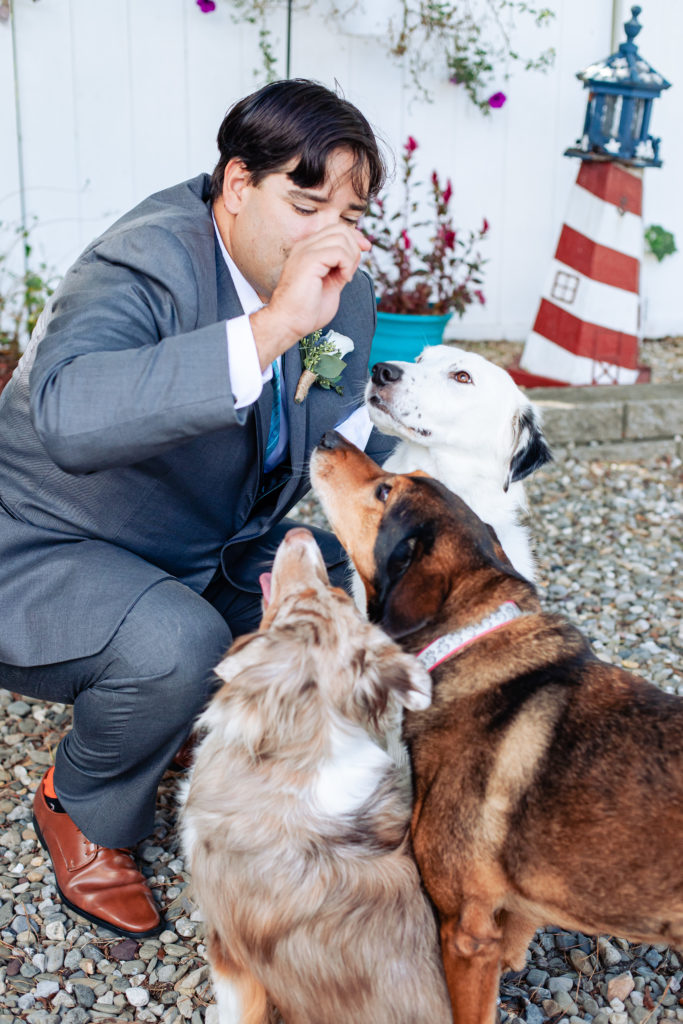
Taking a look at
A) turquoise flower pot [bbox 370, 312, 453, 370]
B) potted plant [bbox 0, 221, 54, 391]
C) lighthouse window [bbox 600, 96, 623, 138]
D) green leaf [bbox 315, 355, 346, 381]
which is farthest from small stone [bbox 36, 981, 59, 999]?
lighthouse window [bbox 600, 96, 623, 138]

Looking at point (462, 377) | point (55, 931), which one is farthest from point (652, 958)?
point (462, 377)

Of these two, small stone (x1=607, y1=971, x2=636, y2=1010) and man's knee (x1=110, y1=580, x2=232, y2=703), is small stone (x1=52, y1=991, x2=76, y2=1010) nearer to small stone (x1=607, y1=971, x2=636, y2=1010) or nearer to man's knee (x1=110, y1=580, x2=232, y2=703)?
man's knee (x1=110, y1=580, x2=232, y2=703)

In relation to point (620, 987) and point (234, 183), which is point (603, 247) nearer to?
point (234, 183)

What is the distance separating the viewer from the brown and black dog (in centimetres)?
195

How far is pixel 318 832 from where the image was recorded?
6.33ft

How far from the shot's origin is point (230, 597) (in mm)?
2984

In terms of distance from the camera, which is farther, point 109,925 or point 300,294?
point 109,925

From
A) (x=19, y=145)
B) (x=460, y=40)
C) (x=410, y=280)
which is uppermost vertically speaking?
(x=460, y=40)

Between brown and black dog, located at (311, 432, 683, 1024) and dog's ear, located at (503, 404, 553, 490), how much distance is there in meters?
0.80

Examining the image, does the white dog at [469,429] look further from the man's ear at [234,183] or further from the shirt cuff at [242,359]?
the shirt cuff at [242,359]

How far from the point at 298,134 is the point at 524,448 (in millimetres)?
1161

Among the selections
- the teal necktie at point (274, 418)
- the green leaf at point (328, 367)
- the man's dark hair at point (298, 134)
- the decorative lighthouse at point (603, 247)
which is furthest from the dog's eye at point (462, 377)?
the decorative lighthouse at point (603, 247)

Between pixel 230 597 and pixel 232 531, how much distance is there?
259mm

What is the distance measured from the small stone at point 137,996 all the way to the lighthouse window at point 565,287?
4805mm
